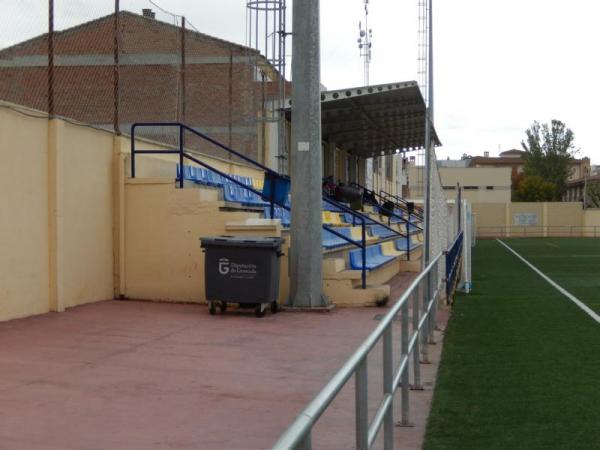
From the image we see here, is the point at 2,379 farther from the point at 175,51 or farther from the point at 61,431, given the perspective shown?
the point at 175,51

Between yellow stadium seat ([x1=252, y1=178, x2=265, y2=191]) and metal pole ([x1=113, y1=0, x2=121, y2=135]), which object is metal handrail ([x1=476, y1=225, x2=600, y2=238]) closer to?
yellow stadium seat ([x1=252, y1=178, x2=265, y2=191])

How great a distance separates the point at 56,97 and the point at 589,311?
9.32m

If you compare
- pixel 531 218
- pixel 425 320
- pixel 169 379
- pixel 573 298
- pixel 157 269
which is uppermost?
pixel 531 218

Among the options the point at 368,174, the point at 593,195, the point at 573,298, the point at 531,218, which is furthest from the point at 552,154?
the point at 573,298

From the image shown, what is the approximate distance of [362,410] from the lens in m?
3.75

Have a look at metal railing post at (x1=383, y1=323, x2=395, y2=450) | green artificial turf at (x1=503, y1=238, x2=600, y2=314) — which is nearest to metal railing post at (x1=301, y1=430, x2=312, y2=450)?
metal railing post at (x1=383, y1=323, x2=395, y2=450)

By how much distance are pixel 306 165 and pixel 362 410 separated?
917cm

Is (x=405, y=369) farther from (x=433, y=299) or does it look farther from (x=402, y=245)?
(x=402, y=245)

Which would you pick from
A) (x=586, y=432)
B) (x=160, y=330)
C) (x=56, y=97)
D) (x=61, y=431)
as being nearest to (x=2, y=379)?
(x=61, y=431)

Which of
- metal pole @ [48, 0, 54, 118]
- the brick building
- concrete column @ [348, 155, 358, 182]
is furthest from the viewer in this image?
concrete column @ [348, 155, 358, 182]

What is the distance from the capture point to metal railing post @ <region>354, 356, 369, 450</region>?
3.65m

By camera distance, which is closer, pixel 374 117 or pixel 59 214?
pixel 59 214

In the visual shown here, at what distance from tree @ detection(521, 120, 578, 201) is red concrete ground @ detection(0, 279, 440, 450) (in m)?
112

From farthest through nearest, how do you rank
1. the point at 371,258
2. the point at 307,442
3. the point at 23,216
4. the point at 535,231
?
the point at 535,231
the point at 371,258
the point at 23,216
the point at 307,442
